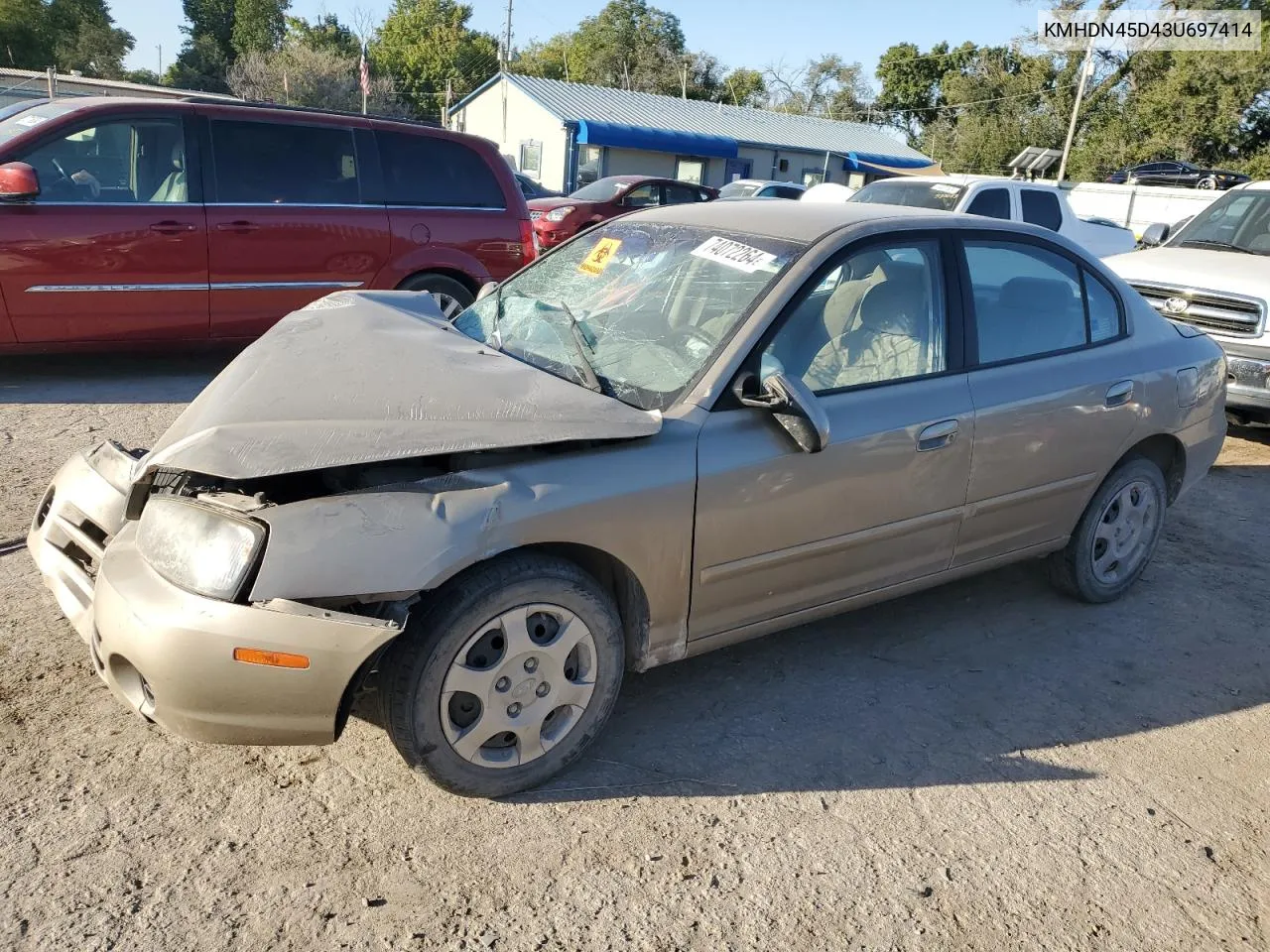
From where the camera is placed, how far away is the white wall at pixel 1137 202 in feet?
65.7

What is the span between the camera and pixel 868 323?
3.50 m

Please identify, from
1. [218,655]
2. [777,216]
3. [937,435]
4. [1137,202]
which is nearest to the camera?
[218,655]

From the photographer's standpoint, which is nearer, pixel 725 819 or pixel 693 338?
pixel 725 819

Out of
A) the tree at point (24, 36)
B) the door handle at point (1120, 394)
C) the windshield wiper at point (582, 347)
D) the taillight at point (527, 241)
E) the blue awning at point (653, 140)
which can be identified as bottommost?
the door handle at point (1120, 394)

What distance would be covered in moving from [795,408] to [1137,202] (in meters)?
22.3

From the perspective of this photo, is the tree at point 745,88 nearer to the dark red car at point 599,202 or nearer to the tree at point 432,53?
the tree at point 432,53

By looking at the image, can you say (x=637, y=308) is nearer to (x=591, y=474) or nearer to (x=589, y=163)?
(x=591, y=474)

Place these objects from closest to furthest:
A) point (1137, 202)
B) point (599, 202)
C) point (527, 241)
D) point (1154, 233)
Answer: point (527, 241) → point (1154, 233) → point (599, 202) → point (1137, 202)

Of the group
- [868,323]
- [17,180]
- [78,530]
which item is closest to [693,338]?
[868,323]

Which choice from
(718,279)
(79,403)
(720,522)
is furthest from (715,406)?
(79,403)

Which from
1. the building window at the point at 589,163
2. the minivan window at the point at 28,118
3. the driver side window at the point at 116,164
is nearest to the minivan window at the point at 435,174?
the driver side window at the point at 116,164

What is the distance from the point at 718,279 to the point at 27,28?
209ft

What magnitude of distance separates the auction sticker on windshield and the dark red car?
1012cm

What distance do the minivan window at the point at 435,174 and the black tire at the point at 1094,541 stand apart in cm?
513
